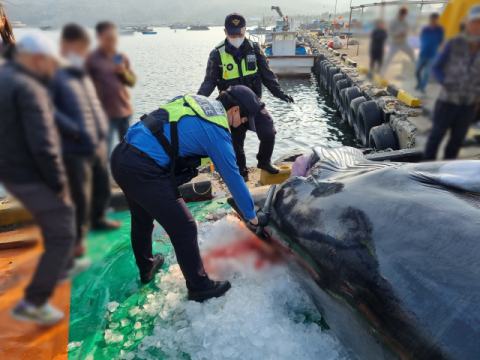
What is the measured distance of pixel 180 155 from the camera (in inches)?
91.1

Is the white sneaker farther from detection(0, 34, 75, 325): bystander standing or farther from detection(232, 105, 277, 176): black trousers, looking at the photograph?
detection(232, 105, 277, 176): black trousers

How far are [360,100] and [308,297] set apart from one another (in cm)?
691

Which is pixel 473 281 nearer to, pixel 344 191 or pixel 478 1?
pixel 344 191

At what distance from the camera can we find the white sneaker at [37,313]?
2.31 metres

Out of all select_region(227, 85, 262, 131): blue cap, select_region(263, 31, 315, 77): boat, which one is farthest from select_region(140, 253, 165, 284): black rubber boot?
select_region(263, 31, 315, 77): boat

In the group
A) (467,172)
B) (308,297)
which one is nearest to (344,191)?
(467,172)

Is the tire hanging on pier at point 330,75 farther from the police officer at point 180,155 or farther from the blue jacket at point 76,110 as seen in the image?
the blue jacket at point 76,110

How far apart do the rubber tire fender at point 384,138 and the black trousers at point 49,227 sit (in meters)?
5.33

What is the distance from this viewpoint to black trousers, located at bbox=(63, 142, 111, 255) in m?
1.58

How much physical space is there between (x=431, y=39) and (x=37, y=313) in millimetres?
4730

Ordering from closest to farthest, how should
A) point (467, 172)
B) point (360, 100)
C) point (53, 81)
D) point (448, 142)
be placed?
1. point (53, 81)
2. point (467, 172)
3. point (448, 142)
4. point (360, 100)

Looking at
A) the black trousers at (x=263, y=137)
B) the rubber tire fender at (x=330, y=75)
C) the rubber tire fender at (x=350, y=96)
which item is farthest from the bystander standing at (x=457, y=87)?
the rubber tire fender at (x=330, y=75)

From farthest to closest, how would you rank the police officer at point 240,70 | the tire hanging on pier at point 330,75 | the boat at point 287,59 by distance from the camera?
the boat at point 287,59, the tire hanging on pier at point 330,75, the police officer at point 240,70

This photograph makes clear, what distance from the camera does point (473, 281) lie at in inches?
56.3
